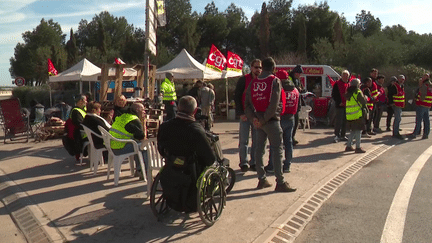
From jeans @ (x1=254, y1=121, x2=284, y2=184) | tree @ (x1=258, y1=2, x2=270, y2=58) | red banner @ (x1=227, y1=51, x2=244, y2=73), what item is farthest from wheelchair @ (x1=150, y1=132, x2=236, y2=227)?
tree @ (x1=258, y1=2, x2=270, y2=58)

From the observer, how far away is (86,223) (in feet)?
16.6

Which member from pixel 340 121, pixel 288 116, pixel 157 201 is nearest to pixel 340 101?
pixel 340 121

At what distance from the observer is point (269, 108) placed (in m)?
5.96

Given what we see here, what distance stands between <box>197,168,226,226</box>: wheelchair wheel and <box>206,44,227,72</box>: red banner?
434 inches

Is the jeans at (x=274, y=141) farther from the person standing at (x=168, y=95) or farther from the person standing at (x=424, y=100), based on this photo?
the person standing at (x=424, y=100)

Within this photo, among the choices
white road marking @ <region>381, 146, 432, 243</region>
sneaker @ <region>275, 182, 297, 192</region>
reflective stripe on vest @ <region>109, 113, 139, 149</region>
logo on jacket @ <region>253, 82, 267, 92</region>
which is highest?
logo on jacket @ <region>253, 82, 267, 92</region>

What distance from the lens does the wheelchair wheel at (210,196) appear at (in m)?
4.71

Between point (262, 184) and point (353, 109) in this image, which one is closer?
point (262, 184)

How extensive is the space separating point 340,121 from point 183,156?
7486 millimetres

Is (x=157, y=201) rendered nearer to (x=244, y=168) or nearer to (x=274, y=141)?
(x=274, y=141)

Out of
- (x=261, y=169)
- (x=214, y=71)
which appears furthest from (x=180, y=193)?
(x=214, y=71)

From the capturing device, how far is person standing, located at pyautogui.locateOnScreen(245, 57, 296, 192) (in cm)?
597

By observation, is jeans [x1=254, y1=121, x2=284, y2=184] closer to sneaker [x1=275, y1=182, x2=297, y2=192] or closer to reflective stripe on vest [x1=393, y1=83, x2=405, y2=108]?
sneaker [x1=275, y1=182, x2=297, y2=192]

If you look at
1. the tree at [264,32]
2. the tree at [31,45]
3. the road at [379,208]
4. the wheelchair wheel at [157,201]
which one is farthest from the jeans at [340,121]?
the tree at [31,45]
